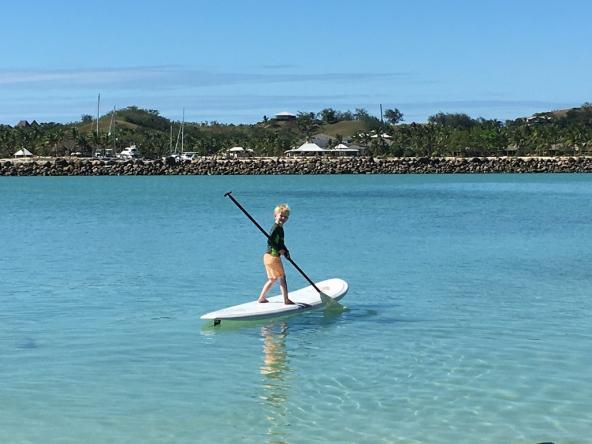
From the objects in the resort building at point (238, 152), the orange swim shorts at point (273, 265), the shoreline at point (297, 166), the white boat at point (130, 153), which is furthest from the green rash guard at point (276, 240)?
the resort building at point (238, 152)

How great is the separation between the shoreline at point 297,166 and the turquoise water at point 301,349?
110 meters

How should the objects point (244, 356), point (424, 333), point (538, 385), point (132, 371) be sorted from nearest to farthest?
point (538, 385) < point (132, 371) < point (244, 356) < point (424, 333)

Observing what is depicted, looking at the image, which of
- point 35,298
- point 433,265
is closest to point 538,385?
point 35,298

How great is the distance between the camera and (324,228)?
42.2 meters

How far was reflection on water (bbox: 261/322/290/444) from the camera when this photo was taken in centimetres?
1014

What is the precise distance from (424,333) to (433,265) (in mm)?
10769

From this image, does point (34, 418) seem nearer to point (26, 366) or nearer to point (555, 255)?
point (26, 366)

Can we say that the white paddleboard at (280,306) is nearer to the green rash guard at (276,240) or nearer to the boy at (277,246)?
the boy at (277,246)

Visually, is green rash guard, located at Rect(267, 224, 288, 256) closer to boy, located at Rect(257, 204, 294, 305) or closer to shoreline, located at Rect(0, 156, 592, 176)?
boy, located at Rect(257, 204, 294, 305)

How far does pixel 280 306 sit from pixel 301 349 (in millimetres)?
1999

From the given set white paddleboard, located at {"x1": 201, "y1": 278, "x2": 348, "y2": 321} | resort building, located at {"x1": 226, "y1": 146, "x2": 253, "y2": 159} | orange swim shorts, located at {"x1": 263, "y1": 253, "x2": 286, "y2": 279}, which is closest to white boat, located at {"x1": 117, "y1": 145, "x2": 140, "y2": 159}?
resort building, located at {"x1": 226, "y1": 146, "x2": 253, "y2": 159}

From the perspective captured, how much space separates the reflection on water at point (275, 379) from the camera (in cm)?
1014

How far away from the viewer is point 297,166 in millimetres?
144625

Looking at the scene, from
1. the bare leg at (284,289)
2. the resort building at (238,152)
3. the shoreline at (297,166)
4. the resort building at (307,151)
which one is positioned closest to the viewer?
the bare leg at (284,289)
